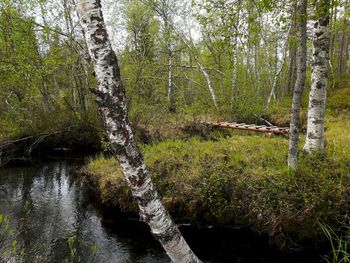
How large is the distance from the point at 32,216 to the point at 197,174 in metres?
4.28

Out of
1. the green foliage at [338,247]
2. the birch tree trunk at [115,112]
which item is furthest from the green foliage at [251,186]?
the birch tree trunk at [115,112]

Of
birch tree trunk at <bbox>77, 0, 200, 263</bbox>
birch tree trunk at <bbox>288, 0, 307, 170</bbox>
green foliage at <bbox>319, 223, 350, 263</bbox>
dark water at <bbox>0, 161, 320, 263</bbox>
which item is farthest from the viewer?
dark water at <bbox>0, 161, 320, 263</bbox>

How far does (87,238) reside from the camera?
5762 mm

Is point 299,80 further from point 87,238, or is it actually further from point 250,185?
point 87,238

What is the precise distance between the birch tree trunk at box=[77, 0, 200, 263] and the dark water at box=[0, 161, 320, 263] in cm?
181

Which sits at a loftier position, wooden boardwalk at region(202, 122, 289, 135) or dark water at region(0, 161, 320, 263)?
wooden boardwalk at region(202, 122, 289, 135)

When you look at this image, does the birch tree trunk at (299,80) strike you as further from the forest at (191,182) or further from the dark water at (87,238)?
the dark water at (87,238)

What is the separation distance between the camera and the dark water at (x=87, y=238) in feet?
16.5

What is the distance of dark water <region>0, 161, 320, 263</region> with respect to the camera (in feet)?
16.5

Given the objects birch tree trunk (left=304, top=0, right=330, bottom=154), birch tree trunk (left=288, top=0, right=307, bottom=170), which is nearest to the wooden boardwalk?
birch tree trunk (left=304, top=0, right=330, bottom=154)

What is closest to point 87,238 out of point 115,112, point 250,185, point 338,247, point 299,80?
point 250,185

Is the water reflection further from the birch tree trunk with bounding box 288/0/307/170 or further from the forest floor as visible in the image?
the birch tree trunk with bounding box 288/0/307/170

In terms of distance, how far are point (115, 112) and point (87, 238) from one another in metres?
4.20

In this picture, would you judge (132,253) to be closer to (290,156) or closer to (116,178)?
(116,178)
